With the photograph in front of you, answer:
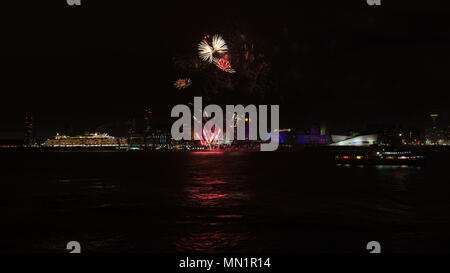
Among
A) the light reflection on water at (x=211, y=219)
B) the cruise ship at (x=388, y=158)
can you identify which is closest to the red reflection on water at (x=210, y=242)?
the light reflection on water at (x=211, y=219)

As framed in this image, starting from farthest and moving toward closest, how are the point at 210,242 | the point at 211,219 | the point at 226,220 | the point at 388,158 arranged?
the point at 388,158, the point at 211,219, the point at 226,220, the point at 210,242

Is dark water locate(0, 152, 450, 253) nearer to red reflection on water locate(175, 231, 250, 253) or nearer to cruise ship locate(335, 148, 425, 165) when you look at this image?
red reflection on water locate(175, 231, 250, 253)

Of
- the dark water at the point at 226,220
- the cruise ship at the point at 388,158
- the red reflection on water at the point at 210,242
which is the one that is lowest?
the dark water at the point at 226,220

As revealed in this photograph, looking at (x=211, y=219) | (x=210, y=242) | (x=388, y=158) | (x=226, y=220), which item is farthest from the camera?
(x=388, y=158)

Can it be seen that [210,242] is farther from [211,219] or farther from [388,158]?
[388,158]

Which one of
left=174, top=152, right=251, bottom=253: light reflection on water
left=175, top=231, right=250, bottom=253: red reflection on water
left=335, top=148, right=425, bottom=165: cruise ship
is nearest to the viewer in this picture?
left=175, top=231, right=250, bottom=253: red reflection on water

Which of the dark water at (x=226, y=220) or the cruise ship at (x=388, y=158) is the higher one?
the cruise ship at (x=388, y=158)

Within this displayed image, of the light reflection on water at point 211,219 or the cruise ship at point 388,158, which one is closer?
the light reflection on water at point 211,219

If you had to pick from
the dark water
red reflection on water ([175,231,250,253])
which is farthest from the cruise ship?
red reflection on water ([175,231,250,253])

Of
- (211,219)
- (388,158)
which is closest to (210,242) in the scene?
(211,219)

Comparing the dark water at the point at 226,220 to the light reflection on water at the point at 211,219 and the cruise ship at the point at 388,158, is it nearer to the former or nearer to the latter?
the light reflection on water at the point at 211,219
